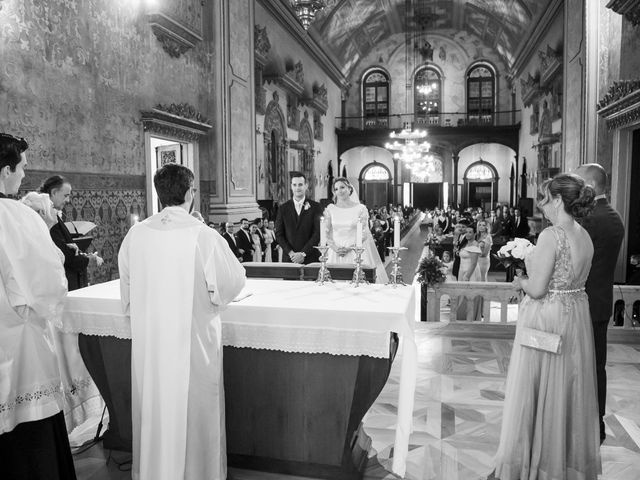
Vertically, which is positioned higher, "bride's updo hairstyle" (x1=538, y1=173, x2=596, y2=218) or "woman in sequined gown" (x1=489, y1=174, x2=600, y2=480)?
"bride's updo hairstyle" (x1=538, y1=173, x2=596, y2=218)

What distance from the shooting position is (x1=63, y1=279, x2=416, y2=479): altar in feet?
9.41

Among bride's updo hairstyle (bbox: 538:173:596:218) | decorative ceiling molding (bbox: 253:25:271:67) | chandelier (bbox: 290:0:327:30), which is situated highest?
decorative ceiling molding (bbox: 253:25:271:67)

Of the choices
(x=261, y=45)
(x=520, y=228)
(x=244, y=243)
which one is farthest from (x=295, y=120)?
(x=244, y=243)

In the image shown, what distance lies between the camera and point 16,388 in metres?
2.37

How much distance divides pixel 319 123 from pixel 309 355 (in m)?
19.6

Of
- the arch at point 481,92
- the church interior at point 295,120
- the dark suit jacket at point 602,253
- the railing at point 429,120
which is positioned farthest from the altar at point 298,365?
the arch at point 481,92

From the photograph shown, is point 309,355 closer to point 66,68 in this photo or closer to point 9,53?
point 9,53

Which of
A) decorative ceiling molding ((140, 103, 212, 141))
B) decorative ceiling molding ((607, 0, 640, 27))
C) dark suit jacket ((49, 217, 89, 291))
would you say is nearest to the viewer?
dark suit jacket ((49, 217, 89, 291))

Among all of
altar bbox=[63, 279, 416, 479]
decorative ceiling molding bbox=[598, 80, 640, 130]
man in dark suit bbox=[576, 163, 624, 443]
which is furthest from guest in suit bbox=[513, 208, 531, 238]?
altar bbox=[63, 279, 416, 479]

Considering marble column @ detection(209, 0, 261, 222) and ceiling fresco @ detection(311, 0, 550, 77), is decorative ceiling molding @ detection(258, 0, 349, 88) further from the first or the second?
marble column @ detection(209, 0, 261, 222)

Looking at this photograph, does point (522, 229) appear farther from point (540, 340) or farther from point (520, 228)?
point (540, 340)

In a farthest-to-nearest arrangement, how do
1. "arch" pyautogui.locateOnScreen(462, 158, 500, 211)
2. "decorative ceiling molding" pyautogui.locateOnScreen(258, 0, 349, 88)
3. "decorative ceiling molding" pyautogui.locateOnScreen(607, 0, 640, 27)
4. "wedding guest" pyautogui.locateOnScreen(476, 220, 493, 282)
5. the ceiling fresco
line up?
"arch" pyautogui.locateOnScreen(462, 158, 500, 211) → the ceiling fresco → "decorative ceiling molding" pyautogui.locateOnScreen(258, 0, 349, 88) → "wedding guest" pyautogui.locateOnScreen(476, 220, 493, 282) → "decorative ceiling molding" pyautogui.locateOnScreen(607, 0, 640, 27)

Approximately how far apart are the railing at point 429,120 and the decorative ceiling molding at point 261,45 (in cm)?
1224

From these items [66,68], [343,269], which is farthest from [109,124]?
[343,269]
